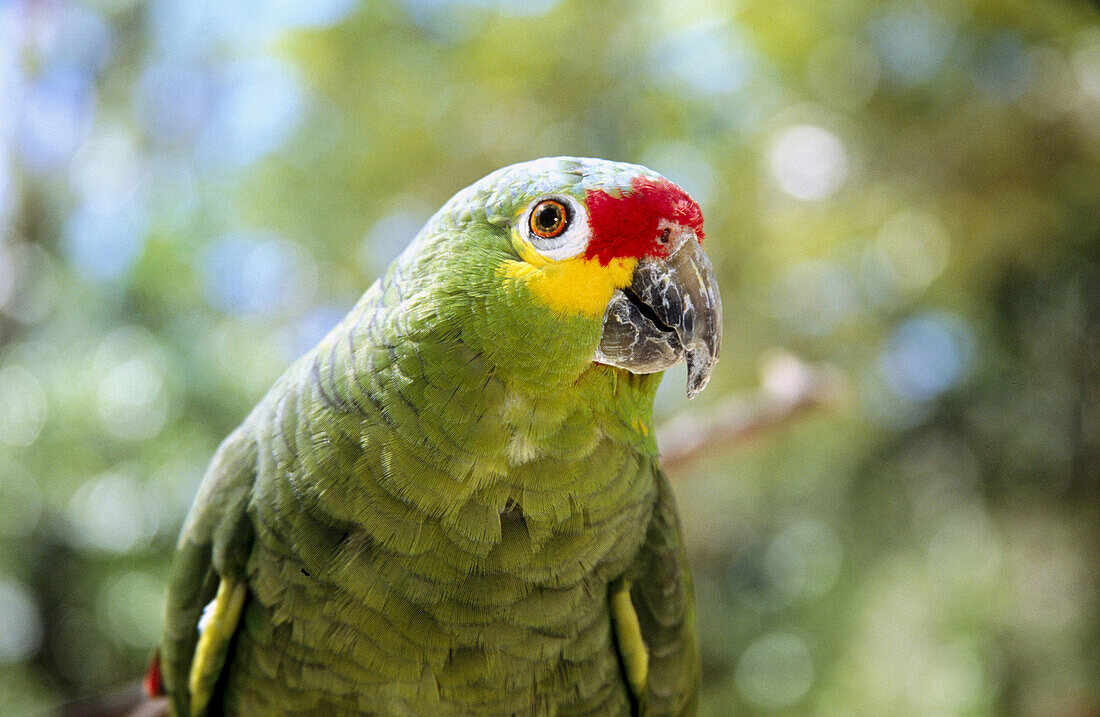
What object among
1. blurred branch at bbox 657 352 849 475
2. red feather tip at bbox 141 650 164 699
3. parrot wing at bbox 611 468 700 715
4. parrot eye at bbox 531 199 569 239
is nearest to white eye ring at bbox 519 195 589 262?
parrot eye at bbox 531 199 569 239

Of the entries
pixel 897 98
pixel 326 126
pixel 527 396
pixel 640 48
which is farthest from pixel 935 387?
pixel 527 396

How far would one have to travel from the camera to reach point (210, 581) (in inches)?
36.5

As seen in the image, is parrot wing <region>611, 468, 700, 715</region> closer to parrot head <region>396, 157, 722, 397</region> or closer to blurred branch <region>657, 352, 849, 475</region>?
parrot head <region>396, 157, 722, 397</region>

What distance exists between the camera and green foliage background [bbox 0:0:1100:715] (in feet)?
8.10

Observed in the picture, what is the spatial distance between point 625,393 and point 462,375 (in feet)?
0.57

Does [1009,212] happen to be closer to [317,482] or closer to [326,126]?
[326,126]

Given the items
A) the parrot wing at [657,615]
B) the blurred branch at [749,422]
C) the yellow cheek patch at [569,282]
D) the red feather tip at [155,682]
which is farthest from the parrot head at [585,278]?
the red feather tip at [155,682]

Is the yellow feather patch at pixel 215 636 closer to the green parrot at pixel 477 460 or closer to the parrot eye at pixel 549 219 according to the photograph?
the green parrot at pixel 477 460

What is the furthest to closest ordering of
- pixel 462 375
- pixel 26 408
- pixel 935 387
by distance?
pixel 935 387, pixel 26 408, pixel 462 375

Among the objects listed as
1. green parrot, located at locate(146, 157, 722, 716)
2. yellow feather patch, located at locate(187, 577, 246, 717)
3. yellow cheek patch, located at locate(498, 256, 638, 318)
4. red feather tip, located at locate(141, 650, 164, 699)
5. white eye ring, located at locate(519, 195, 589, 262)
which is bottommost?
red feather tip, located at locate(141, 650, 164, 699)

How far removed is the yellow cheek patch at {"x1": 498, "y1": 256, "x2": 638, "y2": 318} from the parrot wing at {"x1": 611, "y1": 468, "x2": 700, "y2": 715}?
0.31 meters

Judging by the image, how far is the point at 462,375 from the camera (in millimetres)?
744

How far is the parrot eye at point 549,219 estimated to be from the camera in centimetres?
73

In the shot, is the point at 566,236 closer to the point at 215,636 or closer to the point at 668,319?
the point at 668,319
